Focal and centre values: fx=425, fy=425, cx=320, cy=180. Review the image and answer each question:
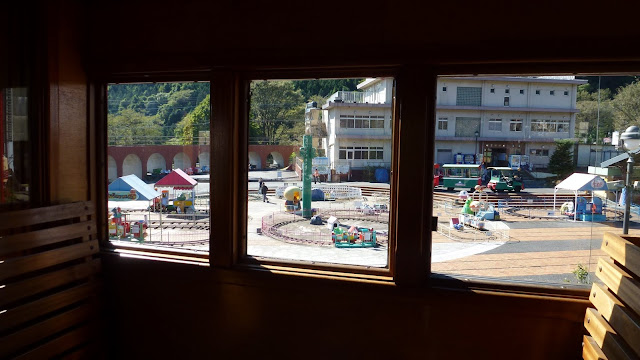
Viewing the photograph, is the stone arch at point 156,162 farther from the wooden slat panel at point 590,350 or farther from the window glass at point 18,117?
the wooden slat panel at point 590,350

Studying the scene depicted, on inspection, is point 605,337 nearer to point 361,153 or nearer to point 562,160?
point 562,160

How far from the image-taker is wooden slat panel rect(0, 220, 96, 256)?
2129mm

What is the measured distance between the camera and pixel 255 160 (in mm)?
2539

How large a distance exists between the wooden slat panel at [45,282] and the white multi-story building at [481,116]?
5.64ft

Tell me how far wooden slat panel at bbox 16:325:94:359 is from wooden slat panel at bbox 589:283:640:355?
105 inches

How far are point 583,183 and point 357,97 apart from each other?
1279mm

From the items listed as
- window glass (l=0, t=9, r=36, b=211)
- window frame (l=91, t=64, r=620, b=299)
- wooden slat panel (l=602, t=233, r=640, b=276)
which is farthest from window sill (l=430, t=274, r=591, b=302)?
window glass (l=0, t=9, r=36, b=211)

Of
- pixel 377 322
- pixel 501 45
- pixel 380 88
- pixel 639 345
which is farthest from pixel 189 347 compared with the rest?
pixel 501 45

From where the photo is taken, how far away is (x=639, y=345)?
4.93 ft

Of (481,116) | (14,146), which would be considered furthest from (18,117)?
(481,116)

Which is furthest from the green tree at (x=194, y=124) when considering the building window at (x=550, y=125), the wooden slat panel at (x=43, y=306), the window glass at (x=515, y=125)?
the building window at (x=550, y=125)

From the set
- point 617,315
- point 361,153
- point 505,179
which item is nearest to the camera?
point 617,315

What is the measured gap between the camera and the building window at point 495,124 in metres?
2.35

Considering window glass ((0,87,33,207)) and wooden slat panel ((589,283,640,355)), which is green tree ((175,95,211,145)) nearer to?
window glass ((0,87,33,207))
